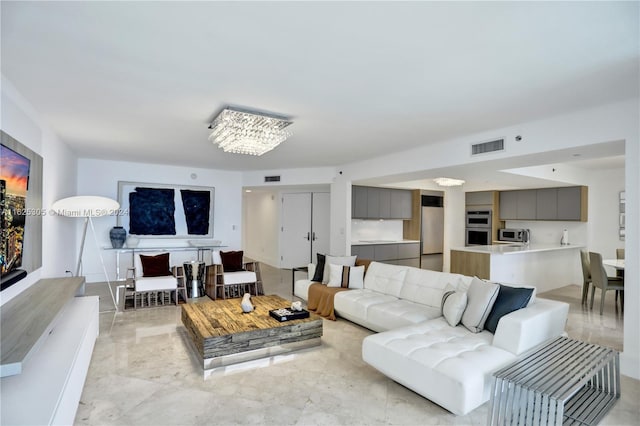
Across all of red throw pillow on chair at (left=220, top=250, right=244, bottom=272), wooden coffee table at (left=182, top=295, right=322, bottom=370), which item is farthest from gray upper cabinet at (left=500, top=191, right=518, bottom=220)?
wooden coffee table at (left=182, top=295, right=322, bottom=370)

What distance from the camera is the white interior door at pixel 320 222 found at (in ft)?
29.1

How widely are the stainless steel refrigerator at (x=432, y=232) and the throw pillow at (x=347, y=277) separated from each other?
3951mm

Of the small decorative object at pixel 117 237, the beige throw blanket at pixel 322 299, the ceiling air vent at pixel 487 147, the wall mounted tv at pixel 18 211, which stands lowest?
the beige throw blanket at pixel 322 299

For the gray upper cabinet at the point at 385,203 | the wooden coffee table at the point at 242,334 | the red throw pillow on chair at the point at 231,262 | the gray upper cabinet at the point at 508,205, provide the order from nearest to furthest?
the wooden coffee table at the point at 242,334 < the red throw pillow on chair at the point at 231,262 < the gray upper cabinet at the point at 385,203 < the gray upper cabinet at the point at 508,205

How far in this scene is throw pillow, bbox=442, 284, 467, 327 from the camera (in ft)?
10.7

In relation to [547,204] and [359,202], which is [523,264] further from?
[359,202]

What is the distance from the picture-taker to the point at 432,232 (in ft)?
28.5

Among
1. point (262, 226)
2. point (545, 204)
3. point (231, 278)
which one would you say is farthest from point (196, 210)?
point (545, 204)

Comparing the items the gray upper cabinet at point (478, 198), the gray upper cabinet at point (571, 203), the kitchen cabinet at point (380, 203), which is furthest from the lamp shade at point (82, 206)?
the gray upper cabinet at point (571, 203)

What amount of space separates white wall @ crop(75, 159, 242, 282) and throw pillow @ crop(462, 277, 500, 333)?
19.7 ft

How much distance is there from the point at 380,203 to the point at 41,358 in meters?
6.54

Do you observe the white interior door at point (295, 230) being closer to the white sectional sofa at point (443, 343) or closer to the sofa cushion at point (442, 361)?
the white sectional sofa at point (443, 343)

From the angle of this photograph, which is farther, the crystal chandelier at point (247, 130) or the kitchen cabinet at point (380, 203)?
the kitchen cabinet at point (380, 203)

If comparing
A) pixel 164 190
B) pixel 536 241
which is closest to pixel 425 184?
pixel 536 241
